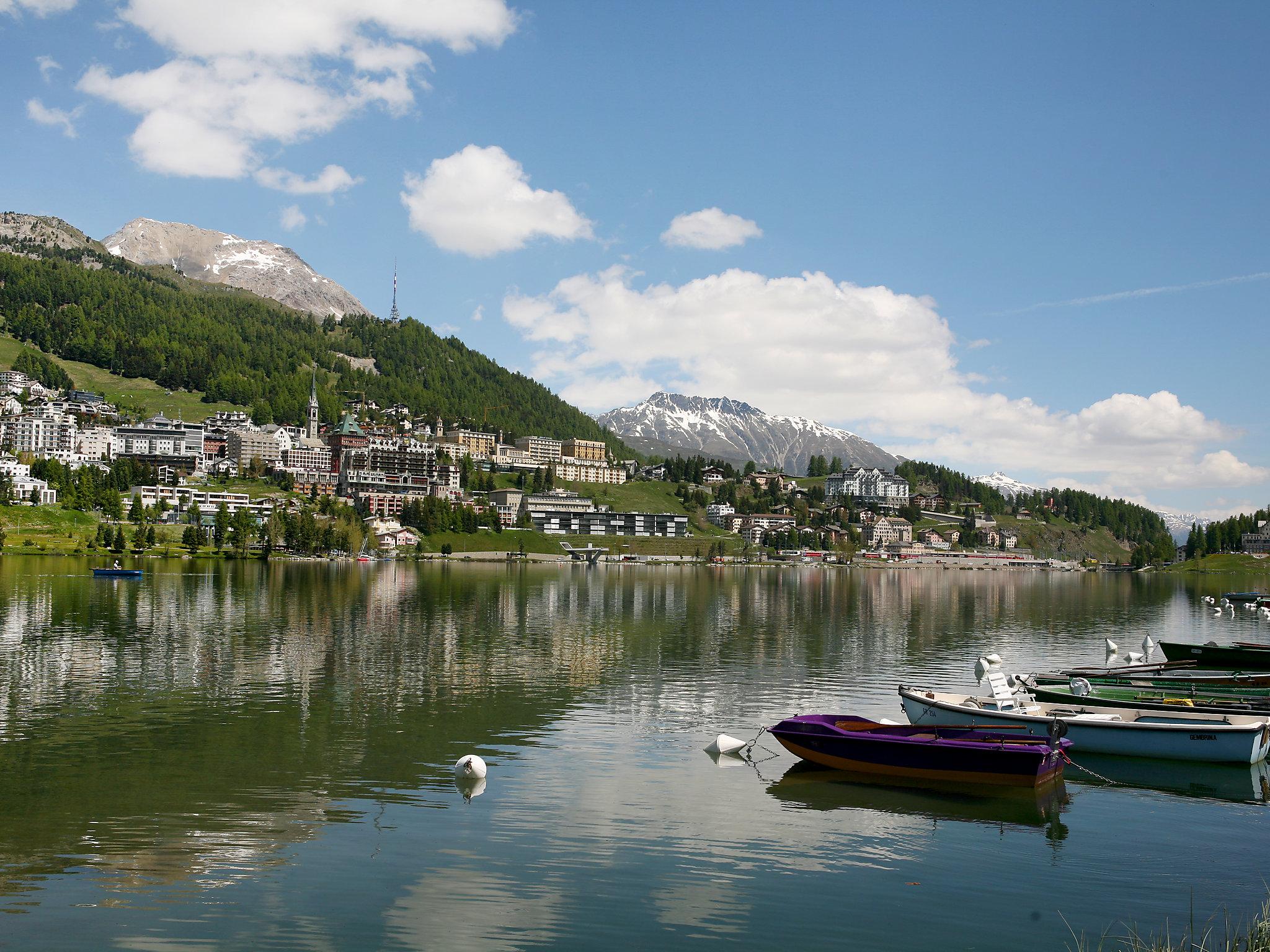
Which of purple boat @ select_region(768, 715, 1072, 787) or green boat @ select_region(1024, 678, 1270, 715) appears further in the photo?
green boat @ select_region(1024, 678, 1270, 715)

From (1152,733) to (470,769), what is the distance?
79.4ft

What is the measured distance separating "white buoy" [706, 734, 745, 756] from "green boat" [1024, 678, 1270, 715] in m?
15.9

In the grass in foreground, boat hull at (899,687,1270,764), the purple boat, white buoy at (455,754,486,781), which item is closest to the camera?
the grass in foreground

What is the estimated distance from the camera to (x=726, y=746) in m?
35.9

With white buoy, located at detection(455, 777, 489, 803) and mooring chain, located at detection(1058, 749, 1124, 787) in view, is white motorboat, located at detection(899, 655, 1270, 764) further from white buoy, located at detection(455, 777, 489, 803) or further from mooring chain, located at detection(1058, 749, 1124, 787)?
white buoy, located at detection(455, 777, 489, 803)

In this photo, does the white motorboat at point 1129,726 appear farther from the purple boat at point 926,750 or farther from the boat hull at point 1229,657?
the boat hull at point 1229,657

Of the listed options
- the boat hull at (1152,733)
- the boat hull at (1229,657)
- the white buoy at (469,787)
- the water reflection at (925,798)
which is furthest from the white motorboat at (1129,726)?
the boat hull at (1229,657)

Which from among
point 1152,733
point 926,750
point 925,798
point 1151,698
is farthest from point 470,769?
point 1151,698

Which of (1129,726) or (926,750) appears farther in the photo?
(1129,726)

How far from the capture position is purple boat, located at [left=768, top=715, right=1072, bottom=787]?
31844 millimetres

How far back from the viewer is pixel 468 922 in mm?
20297

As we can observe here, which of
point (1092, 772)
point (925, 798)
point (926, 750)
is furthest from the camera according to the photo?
point (1092, 772)

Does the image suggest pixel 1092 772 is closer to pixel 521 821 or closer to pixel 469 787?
pixel 521 821

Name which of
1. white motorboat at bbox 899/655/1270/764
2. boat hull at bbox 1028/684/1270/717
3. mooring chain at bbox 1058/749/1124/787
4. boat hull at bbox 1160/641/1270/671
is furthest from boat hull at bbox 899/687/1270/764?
boat hull at bbox 1160/641/1270/671
